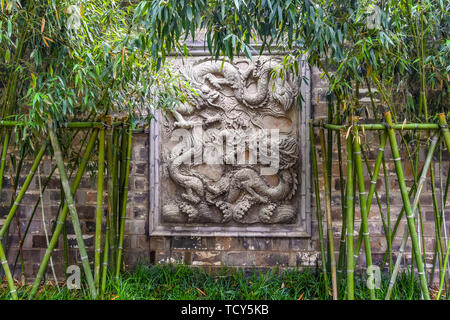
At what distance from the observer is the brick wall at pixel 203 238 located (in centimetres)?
320

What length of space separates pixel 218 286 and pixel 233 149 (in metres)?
1.21

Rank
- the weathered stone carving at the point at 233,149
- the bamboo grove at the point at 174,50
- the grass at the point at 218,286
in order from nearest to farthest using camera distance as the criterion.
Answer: the bamboo grove at the point at 174,50, the grass at the point at 218,286, the weathered stone carving at the point at 233,149

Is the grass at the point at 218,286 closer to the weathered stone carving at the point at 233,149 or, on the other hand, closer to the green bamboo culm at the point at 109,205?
the green bamboo culm at the point at 109,205

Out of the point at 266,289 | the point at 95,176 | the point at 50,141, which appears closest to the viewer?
the point at 50,141

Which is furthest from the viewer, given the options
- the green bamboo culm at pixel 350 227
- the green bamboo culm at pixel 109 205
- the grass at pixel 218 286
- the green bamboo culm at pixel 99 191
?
the grass at pixel 218 286

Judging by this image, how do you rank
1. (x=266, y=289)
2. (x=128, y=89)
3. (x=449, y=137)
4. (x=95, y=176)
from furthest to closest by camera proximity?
(x=95, y=176) < (x=266, y=289) < (x=128, y=89) < (x=449, y=137)

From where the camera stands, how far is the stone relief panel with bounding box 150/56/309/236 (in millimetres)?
3191

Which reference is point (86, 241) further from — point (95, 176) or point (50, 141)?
point (50, 141)

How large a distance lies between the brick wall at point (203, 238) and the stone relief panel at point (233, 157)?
0.10 metres

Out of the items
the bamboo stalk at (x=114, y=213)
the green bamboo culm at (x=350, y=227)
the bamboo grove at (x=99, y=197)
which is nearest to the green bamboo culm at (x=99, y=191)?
the bamboo grove at (x=99, y=197)

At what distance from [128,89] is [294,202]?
177 centimetres

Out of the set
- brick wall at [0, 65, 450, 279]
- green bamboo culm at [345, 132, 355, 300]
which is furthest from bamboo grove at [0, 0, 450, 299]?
brick wall at [0, 65, 450, 279]

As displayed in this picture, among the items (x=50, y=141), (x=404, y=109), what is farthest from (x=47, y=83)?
(x=404, y=109)

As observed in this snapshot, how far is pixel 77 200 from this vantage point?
10.7 feet
